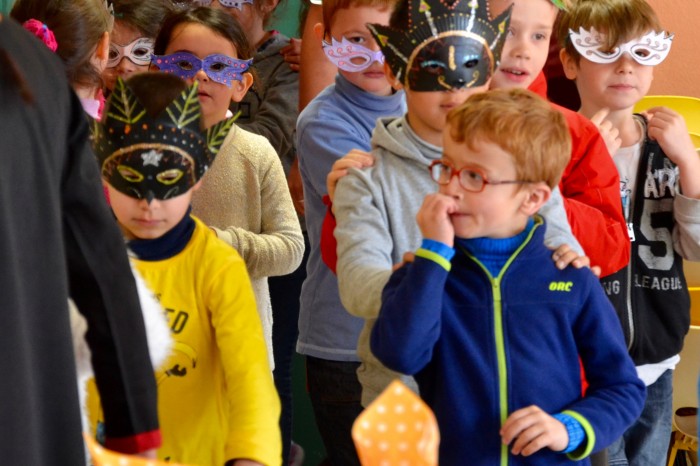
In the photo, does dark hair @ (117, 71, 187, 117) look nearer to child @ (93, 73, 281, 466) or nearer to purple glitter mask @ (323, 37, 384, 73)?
child @ (93, 73, 281, 466)

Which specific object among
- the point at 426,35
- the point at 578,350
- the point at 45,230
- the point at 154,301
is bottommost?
the point at 154,301

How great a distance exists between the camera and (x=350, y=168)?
6.57ft

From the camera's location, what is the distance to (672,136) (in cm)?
265

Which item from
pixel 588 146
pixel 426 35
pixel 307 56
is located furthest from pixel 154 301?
pixel 307 56

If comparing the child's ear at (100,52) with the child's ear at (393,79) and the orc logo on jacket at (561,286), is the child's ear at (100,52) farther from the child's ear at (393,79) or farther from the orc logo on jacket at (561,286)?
the orc logo on jacket at (561,286)

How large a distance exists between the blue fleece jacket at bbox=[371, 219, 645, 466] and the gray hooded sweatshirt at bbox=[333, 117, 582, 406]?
9 cm

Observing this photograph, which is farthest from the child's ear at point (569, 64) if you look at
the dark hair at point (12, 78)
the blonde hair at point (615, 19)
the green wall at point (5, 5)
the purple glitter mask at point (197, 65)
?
the green wall at point (5, 5)

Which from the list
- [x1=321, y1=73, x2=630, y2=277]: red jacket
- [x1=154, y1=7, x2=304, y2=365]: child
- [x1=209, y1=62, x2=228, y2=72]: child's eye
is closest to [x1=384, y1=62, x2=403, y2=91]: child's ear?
[x1=321, y1=73, x2=630, y2=277]: red jacket

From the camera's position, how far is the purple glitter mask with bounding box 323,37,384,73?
2.47 meters

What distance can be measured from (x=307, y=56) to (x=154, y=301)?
131cm

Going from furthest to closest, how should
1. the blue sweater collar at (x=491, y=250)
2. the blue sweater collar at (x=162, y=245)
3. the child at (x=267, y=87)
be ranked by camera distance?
1. the child at (x=267, y=87)
2. the blue sweater collar at (x=162, y=245)
3. the blue sweater collar at (x=491, y=250)

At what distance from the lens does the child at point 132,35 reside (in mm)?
3088

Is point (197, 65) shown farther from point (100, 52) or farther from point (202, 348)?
point (202, 348)

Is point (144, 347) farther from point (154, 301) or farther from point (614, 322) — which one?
point (614, 322)
